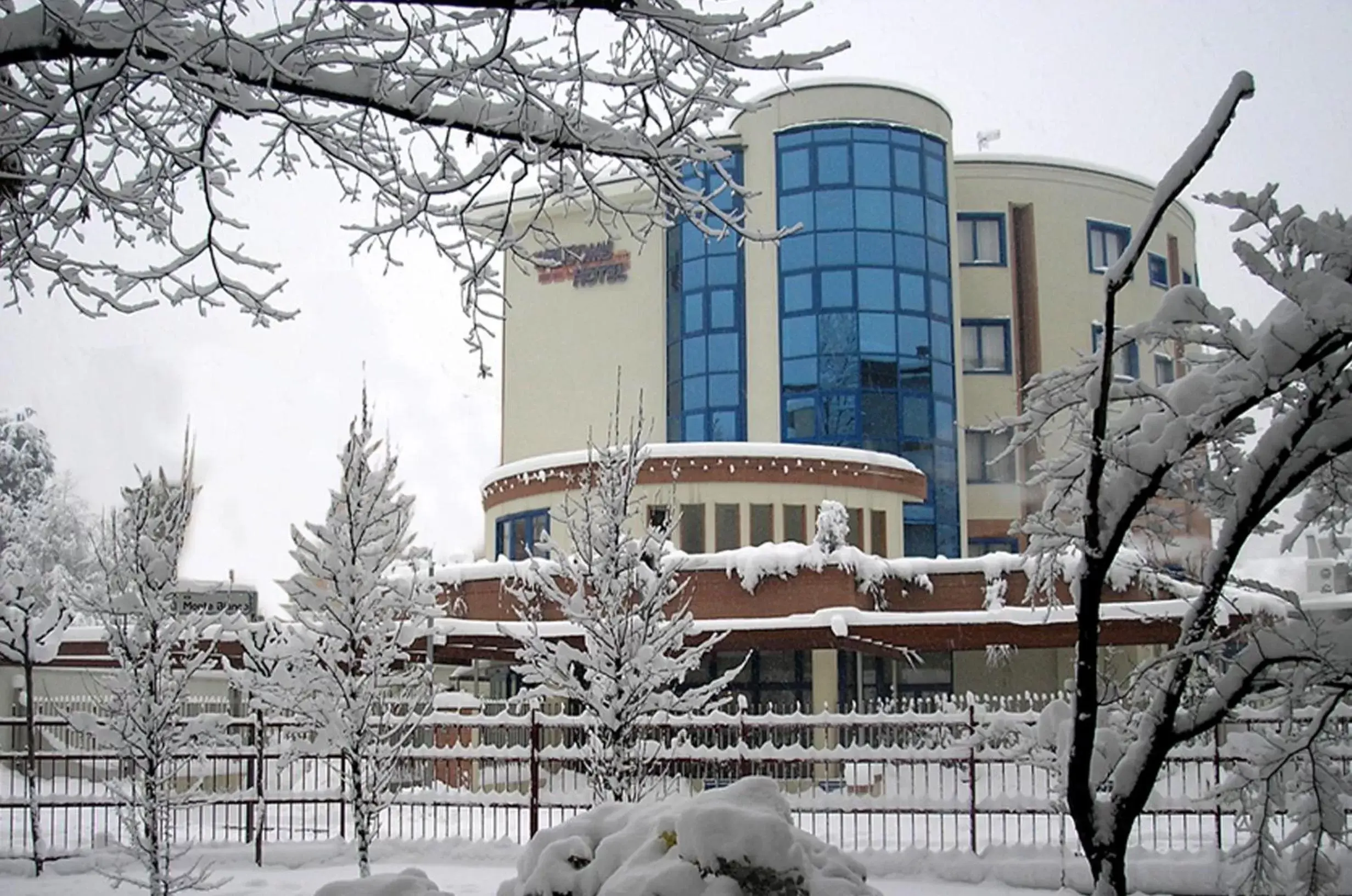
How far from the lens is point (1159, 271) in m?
45.2

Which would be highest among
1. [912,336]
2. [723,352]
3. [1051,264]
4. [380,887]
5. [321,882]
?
→ [1051,264]

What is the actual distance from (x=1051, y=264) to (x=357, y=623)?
113 ft

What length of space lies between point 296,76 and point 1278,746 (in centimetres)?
543

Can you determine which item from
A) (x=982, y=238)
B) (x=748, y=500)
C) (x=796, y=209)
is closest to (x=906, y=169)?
(x=796, y=209)

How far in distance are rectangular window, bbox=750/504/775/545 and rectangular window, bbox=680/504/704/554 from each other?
122 centimetres

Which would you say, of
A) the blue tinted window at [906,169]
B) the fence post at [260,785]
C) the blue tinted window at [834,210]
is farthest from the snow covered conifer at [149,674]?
the blue tinted window at [906,169]

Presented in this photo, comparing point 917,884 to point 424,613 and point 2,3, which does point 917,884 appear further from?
point 2,3

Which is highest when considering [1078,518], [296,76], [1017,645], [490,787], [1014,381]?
[1014,381]

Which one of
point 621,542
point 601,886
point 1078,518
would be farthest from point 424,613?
point 1078,518

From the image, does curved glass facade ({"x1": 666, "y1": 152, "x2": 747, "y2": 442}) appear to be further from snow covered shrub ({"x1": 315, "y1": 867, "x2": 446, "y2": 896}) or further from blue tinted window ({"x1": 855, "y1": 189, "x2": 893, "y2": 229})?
snow covered shrub ({"x1": 315, "y1": 867, "x2": 446, "y2": 896})

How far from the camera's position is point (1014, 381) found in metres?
42.5

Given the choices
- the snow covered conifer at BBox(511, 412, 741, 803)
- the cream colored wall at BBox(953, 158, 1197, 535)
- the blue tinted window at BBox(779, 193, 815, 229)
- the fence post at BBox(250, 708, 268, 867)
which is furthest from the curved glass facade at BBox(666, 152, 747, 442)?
the snow covered conifer at BBox(511, 412, 741, 803)

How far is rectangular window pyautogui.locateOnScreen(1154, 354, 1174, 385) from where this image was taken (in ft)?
143

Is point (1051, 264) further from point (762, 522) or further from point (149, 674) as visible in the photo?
point (149, 674)
